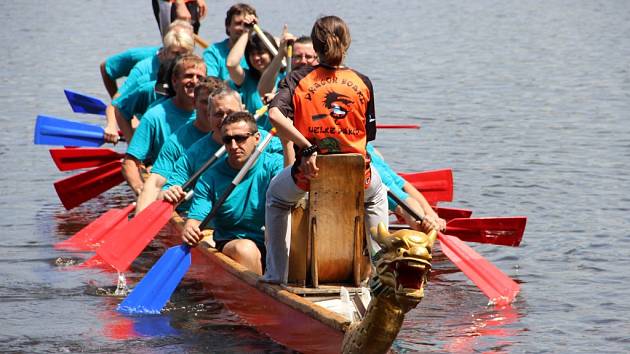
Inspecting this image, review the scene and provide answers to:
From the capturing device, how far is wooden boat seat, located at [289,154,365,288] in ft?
23.3

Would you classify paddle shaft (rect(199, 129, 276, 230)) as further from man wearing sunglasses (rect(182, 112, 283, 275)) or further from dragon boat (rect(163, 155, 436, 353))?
dragon boat (rect(163, 155, 436, 353))

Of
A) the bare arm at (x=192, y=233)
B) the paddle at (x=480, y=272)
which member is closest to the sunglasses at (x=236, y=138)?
the bare arm at (x=192, y=233)

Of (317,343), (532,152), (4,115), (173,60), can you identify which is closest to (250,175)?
(317,343)

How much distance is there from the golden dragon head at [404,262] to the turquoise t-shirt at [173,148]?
431 cm

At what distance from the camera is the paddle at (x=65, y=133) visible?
1288 cm

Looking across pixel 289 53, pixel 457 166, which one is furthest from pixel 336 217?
pixel 457 166

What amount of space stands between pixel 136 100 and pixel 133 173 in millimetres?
1505

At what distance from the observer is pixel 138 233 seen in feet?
30.3

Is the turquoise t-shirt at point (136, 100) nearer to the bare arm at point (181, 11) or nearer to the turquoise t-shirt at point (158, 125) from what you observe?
the turquoise t-shirt at point (158, 125)

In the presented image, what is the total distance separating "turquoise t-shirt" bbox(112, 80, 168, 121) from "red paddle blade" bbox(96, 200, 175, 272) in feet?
9.73

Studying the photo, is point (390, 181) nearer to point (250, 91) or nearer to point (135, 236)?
point (135, 236)

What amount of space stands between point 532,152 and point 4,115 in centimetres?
809

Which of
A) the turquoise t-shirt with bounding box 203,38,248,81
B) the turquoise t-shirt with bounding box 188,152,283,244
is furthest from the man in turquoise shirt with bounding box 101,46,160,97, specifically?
the turquoise t-shirt with bounding box 188,152,283,244

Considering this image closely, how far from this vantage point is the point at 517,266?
1052 centimetres
